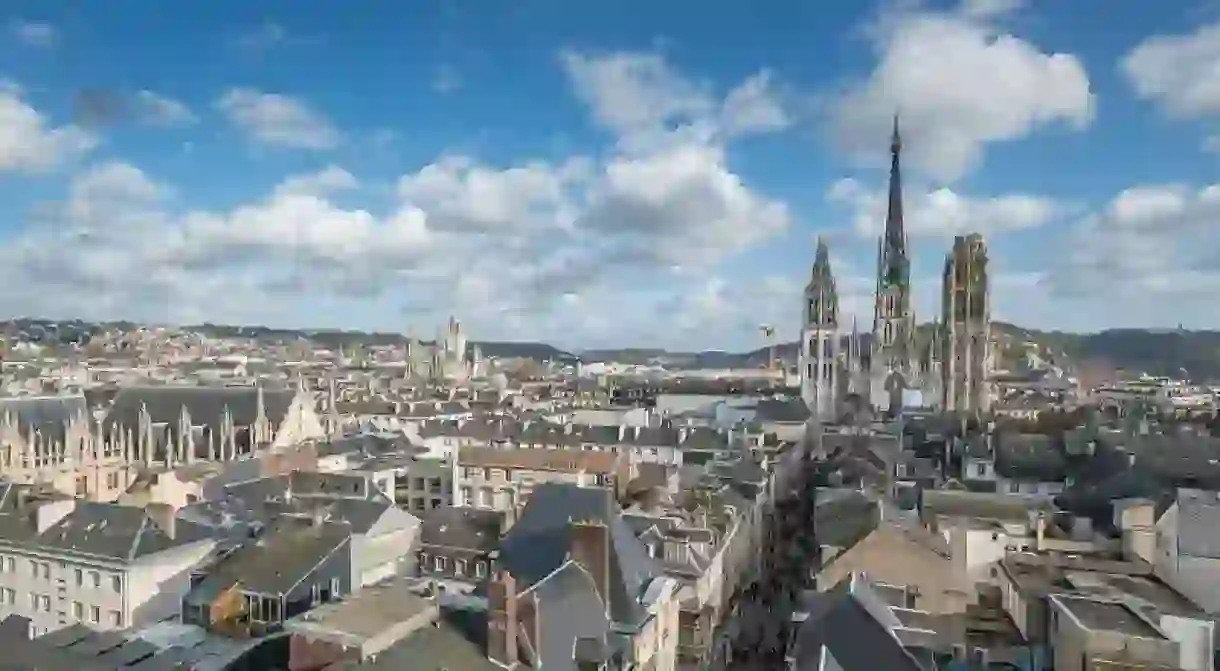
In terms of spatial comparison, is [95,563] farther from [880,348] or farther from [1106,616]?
[880,348]

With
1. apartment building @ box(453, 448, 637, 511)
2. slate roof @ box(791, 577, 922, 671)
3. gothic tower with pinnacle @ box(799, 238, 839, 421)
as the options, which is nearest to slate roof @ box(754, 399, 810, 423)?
gothic tower with pinnacle @ box(799, 238, 839, 421)

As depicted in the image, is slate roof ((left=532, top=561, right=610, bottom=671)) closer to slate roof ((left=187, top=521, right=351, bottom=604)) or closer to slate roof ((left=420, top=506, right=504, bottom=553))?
slate roof ((left=187, top=521, right=351, bottom=604))

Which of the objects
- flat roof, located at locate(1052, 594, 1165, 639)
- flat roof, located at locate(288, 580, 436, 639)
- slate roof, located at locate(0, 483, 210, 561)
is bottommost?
slate roof, located at locate(0, 483, 210, 561)

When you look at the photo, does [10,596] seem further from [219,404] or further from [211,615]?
[219,404]

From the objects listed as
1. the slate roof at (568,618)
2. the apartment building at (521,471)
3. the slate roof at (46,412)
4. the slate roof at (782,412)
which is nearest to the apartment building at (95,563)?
the slate roof at (568,618)

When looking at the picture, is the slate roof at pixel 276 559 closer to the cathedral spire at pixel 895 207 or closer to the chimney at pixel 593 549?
the chimney at pixel 593 549

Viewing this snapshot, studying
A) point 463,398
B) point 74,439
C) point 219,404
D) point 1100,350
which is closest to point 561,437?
point 219,404
